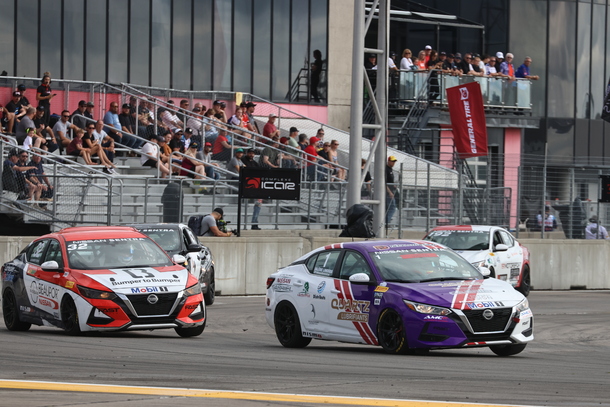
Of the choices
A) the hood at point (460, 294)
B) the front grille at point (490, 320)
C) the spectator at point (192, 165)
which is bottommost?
the front grille at point (490, 320)

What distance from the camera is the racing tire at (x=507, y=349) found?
41.7ft

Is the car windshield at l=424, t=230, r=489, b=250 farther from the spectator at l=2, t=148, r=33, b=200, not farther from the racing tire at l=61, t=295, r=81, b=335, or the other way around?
the racing tire at l=61, t=295, r=81, b=335

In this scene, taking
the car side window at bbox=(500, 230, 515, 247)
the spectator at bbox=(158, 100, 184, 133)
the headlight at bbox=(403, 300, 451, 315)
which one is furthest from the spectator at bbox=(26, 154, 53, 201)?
the headlight at bbox=(403, 300, 451, 315)

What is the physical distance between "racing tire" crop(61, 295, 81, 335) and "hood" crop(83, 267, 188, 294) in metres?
0.43

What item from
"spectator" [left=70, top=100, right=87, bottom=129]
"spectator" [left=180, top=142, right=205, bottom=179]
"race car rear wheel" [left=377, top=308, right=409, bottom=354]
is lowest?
"race car rear wheel" [left=377, top=308, right=409, bottom=354]

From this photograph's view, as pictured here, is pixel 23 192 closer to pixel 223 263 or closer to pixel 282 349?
pixel 223 263

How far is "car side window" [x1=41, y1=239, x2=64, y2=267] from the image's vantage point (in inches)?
592

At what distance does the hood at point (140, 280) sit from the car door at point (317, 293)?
1562 millimetres

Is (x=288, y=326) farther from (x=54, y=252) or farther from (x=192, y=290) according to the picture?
(x=54, y=252)

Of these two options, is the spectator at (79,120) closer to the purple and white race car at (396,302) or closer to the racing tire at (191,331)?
the racing tire at (191,331)

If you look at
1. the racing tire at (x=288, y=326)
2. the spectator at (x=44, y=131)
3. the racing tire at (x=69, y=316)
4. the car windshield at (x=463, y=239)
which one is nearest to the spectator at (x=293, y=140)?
the spectator at (x=44, y=131)

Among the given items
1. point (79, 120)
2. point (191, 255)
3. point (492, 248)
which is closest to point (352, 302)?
point (191, 255)

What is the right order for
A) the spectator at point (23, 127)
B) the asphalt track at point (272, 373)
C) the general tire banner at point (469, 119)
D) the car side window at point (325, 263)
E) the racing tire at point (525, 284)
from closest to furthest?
the asphalt track at point (272, 373) → the car side window at point (325, 263) → the racing tire at point (525, 284) → the spectator at point (23, 127) → the general tire banner at point (469, 119)

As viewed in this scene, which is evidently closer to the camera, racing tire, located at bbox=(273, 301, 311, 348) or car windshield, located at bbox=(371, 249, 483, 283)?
car windshield, located at bbox=(371, 249, 483, 283)
